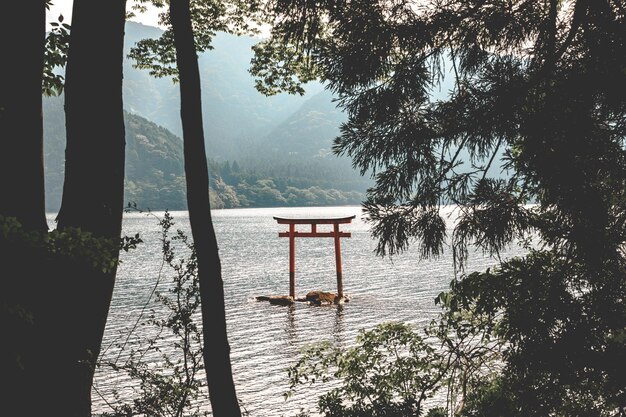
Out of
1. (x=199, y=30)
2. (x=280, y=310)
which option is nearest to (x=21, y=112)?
(x=199, y=30)

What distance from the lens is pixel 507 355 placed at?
3.19m

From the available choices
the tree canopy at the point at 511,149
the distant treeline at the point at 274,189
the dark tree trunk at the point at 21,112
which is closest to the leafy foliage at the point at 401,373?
the tree canopy at the point at 511,149

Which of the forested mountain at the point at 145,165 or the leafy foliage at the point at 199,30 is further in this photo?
the forested mountain at the point at 145,165

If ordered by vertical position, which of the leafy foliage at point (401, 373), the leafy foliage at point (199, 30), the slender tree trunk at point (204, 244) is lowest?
the leafy foliage at point (401, 373)

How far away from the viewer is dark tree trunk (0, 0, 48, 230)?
10.6 feet

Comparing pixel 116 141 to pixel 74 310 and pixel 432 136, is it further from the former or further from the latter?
pixel 432 136

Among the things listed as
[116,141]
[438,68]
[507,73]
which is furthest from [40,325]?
[507,73]

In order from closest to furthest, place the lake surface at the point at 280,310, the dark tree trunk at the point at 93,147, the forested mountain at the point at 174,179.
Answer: the dark tree trunk at the point at 93,147
the lake surface at the point at 280,310
the forested mountain at the point at 174,179

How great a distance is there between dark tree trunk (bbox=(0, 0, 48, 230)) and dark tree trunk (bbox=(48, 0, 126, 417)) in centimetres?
42

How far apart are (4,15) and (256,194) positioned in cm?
17132

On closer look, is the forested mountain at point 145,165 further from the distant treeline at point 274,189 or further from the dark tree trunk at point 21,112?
the dark tree trunk at point 21,112

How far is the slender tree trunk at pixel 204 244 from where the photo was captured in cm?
428

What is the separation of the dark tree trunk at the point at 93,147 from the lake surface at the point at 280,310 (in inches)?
24.7

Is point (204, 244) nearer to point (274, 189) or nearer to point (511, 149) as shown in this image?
point (511, 149)
